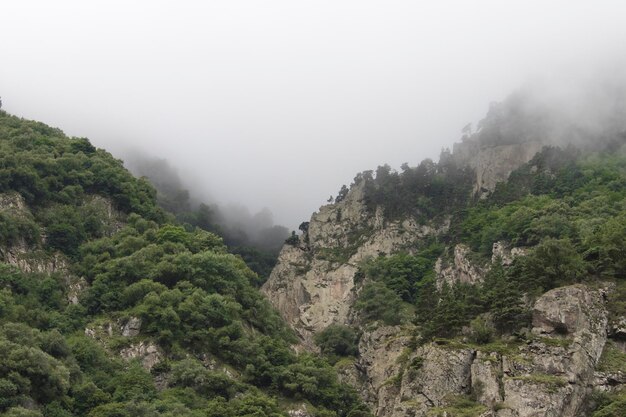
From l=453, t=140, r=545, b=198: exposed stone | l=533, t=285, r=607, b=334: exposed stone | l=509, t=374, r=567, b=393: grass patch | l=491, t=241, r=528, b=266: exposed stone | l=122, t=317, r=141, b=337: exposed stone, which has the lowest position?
l=122, t=317, r=141, b=337: exposed stone

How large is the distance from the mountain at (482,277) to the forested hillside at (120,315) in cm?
1347

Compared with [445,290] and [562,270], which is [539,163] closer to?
[445,290]

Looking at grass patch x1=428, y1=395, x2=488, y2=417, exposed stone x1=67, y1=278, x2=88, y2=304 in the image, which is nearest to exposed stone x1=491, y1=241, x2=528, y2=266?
grass patch x1=428, y1=395, x2=488, y2=417

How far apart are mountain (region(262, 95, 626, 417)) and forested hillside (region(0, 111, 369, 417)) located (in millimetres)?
13466

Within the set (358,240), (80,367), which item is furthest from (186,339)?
(358,240)

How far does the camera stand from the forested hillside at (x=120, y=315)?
73.0 m

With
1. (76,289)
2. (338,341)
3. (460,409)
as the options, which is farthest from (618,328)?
(76,289)

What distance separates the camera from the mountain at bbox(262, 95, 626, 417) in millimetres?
64438

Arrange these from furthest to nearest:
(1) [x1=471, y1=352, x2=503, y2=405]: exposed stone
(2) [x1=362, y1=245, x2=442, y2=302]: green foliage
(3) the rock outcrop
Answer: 1. (2) [x1=362, y1=245, x2=442, y2=302]: green foliage
2. (1) [x1=471, y1=352, x2=503, y2=405]: exposed stone
3. (3) the rock outcrop

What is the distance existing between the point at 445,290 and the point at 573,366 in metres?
23.7

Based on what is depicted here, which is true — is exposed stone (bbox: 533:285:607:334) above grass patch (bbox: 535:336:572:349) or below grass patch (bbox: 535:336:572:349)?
above

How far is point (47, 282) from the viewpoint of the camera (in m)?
91.4

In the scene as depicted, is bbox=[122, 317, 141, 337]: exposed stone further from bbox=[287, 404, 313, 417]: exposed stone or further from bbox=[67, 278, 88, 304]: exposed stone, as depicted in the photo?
bbox=[287, 404, 313, 417]: exposed stone

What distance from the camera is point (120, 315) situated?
8925 centimetres
